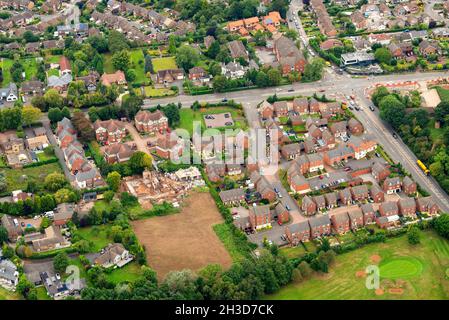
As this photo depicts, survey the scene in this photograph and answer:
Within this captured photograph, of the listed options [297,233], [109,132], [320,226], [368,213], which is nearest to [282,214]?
[297,233]

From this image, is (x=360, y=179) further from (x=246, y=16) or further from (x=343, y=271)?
(x=246, y=16)

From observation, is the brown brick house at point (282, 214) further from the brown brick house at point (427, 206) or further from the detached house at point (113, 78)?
the detached house at point (113, 78)

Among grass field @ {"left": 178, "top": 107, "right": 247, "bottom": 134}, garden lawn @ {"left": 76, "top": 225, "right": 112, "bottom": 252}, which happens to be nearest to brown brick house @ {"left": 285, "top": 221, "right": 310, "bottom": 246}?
garden lawn @ {"left": 76, "top": 225, "right": 112, "bottom": 252}

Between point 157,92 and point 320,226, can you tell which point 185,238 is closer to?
point 320,226

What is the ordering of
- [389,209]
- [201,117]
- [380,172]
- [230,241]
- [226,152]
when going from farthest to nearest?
[201,117]
[226,152]
[380,172]
[389,209]
[230,241]

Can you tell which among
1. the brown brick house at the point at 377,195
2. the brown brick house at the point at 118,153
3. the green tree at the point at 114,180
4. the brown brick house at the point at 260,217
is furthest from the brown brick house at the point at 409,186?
the brown brick house at the point at 118,153

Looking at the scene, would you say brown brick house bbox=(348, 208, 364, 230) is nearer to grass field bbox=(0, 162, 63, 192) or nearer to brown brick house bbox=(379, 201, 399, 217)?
brown brick house bbox=(379, 201, 399, 217)
